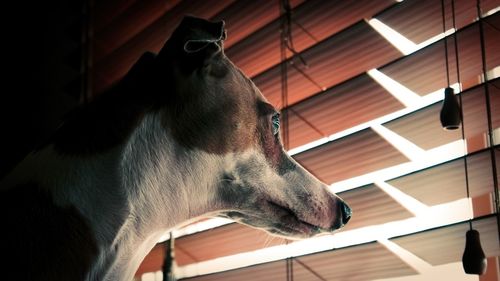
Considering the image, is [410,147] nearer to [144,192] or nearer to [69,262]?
[144,192]

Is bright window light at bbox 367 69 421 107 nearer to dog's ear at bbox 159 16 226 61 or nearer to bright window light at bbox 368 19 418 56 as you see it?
bright window light at bbox 368 19 418 56

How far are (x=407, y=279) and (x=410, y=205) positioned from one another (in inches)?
6.5

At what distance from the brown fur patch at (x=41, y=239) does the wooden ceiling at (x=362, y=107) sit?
685 millimetres

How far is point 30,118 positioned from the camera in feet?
9.06

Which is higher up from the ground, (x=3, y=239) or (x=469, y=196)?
(x=469, y=196)

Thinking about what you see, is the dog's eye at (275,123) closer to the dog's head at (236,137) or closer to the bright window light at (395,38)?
the dog's head at (236,137)

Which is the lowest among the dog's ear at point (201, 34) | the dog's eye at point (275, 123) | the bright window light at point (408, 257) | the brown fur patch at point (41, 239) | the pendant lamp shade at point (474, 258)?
the brown fur patch at point (41, 239)

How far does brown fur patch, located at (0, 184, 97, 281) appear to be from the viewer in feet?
2.81

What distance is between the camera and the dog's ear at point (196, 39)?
3.15ft

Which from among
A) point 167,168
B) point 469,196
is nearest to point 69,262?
point 167,168

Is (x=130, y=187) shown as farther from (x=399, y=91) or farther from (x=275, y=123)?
(x=399, y=91)

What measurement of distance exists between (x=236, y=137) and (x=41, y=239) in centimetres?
32

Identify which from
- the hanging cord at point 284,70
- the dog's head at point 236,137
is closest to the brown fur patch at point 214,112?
the dog's head at point 236,137

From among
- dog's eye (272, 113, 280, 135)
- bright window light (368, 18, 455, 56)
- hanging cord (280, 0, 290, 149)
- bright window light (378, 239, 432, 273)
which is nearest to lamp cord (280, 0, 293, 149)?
hanging cord (280, 0, 290, 149)
